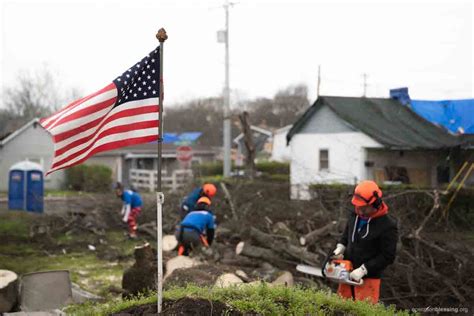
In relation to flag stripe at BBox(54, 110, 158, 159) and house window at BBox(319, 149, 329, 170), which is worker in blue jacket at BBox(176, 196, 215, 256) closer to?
flag stripe at BBox(54, 110, 158, 159)

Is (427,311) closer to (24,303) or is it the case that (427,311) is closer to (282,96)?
(24,303)

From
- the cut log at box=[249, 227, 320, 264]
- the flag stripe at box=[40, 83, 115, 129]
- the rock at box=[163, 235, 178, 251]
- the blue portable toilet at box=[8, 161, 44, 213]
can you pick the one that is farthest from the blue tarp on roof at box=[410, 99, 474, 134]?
the blue portable toilet at box=[8, 161, 44, 213]

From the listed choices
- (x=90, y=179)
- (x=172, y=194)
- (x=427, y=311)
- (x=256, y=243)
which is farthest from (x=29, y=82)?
(x=427, y=311)

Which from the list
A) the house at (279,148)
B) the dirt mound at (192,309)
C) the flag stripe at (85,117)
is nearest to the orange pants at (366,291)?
the dirt mound at (192,309)

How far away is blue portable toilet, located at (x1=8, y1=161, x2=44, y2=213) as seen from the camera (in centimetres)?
2109

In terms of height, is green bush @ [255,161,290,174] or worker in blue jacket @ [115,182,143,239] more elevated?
green bush @ [255,161,290,174]

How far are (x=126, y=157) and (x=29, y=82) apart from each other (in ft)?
50.1

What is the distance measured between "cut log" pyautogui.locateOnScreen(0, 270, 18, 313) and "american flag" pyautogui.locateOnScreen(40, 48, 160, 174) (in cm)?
307

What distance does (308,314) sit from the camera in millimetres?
4730

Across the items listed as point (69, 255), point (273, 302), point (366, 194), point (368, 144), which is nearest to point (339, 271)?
point (366, 194)

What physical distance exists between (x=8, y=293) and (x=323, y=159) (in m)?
16.6

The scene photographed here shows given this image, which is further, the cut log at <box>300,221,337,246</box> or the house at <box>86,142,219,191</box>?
the house at <box>86,142,219,191</box>

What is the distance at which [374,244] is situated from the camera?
5898mm

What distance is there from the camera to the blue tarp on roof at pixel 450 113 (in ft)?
43.5
